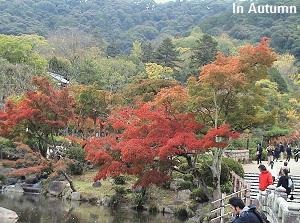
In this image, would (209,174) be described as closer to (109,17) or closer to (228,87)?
(228,87)

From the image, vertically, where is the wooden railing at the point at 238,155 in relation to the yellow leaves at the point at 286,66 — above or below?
above

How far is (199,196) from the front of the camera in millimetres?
24516

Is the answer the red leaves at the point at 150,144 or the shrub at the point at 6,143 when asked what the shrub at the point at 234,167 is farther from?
the shrub at the point at 6,143

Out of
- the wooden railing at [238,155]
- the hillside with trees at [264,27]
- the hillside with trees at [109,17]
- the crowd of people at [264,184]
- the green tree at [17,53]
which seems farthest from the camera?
the hillside with trees at [109,17]

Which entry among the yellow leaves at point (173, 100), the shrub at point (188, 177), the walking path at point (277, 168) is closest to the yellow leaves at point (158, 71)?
the walking path at point (277, 168)

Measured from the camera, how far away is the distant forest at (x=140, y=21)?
3179 inches

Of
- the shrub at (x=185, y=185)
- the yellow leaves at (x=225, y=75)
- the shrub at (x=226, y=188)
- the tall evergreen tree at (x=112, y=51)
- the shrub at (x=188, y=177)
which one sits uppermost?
the yellow leaves at (x=225, y=75)

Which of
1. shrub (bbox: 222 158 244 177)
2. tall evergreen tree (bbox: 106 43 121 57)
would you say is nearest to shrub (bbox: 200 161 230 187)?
shrub (bbox: 222 158 244 177)

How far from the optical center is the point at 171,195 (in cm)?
2678

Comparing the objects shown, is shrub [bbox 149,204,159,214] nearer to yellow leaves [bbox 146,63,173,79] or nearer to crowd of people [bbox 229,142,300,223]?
crowd of people [bbox 229,142,300,223]

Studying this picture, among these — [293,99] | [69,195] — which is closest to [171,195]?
[69,195]

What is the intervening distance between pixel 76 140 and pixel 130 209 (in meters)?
→ 7.55

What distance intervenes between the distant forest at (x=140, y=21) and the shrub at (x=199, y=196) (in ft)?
169

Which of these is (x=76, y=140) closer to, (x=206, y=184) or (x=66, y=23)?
(x=206, y=184)
